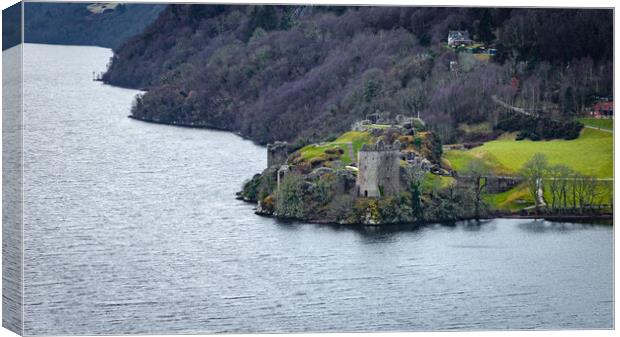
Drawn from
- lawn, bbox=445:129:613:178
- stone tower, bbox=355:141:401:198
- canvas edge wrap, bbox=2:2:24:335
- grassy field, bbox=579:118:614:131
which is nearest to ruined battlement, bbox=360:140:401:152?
stone tower, bbox=355:141:401:198

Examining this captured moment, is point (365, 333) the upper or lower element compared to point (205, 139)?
lower

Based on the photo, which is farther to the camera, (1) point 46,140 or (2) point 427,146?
(2) point 427,146

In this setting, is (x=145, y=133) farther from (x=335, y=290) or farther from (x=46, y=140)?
(x=335, y=290)

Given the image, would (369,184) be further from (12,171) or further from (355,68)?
(12,171)

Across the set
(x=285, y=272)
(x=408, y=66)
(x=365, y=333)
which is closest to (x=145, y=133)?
(x=408, y=66)

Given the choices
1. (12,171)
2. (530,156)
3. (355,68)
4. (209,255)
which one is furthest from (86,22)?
(355,68)
